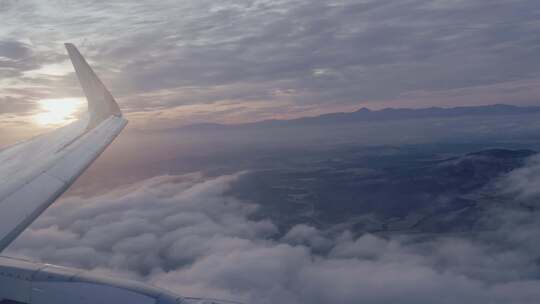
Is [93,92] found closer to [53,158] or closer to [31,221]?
[53,158]

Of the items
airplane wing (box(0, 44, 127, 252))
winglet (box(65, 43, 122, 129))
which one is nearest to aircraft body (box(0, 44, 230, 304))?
airplane wing (box(0, 44, 127, 252))

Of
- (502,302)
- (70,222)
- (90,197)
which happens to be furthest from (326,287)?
(90,197)

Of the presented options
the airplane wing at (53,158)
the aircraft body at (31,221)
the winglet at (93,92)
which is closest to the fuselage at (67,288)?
the aircraft body at (31,221)

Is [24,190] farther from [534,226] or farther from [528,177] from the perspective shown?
[528,177]

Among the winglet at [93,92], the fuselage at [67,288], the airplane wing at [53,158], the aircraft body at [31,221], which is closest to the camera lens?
the airplane wing at [53,158]

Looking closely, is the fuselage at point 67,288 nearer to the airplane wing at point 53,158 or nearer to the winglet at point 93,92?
the airplane wing at point 53,158

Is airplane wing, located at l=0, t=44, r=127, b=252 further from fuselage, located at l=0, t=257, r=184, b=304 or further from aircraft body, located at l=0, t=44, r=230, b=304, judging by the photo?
fuselage, located at l=0, t=257, r=184, b=304
